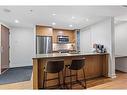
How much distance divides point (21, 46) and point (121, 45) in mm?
5099

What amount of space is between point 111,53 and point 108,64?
16.5 inches

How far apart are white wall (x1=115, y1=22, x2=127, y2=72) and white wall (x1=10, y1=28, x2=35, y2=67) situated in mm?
4430

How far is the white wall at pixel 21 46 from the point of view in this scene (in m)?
6.98

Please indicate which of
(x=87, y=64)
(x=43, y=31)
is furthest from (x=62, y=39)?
(x=87, y=64)

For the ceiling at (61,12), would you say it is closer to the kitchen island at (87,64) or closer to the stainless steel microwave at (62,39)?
the kitchen island at (87,64)

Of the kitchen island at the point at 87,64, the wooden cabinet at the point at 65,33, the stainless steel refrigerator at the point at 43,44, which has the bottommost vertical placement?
the kitchen island at the point at 87,64

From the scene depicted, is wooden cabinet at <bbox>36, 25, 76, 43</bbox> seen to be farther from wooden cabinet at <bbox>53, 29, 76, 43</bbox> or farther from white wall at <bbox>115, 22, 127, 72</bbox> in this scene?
white wall at <bbox>115, 22, 127, 72</bbox>

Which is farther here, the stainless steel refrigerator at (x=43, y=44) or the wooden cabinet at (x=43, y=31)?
the wooden cabinet at (x=43, y=31)

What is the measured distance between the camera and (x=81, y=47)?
747 centimetres

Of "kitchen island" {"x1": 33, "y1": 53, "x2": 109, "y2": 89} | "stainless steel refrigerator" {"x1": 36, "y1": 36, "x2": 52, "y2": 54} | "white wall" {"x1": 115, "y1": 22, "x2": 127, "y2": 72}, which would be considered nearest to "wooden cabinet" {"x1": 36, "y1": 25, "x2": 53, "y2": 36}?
"stainless steel refrigerator" {"x1": 36, "y1": 36, "x2": 52, "y2": 54}

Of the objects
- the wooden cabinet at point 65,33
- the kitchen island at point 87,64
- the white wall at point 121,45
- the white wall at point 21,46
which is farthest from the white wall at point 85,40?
the white wall at point 21,46

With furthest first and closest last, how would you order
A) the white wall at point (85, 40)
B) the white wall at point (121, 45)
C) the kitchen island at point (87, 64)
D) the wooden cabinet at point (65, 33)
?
the wooden cabinet at point (65, 33)
the white wall at point (85, 40)
the white wall at point (121, 45)
the kitchen island at point (87, 64)

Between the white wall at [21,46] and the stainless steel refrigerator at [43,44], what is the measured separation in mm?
1398
